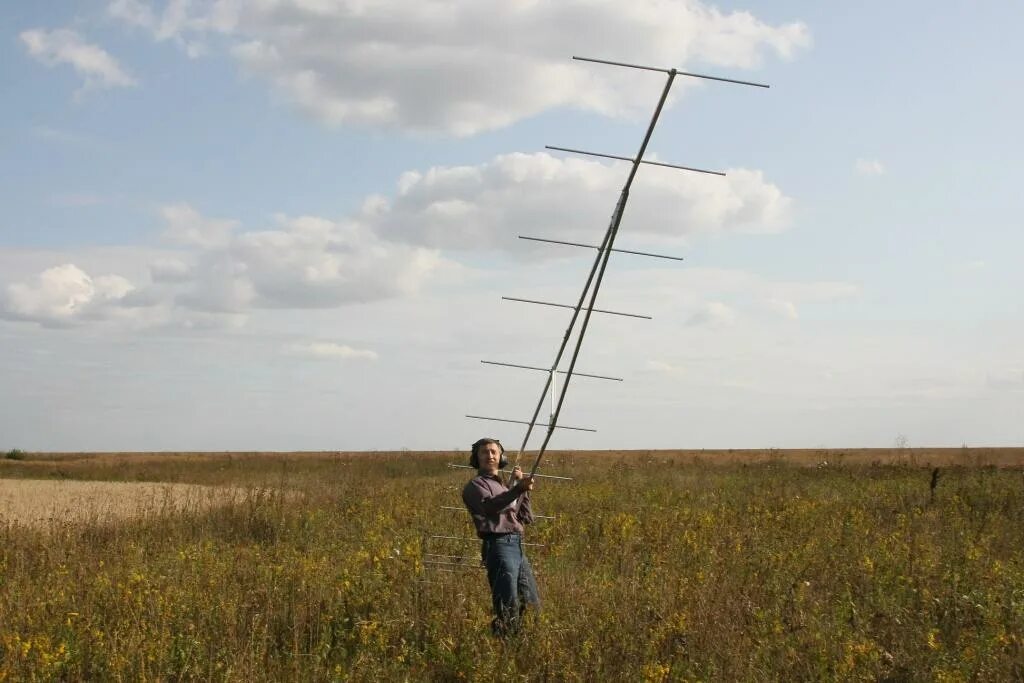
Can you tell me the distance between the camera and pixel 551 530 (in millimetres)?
12094

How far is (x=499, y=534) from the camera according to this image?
23.1 ft

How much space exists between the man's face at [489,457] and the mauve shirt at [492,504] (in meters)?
0.06

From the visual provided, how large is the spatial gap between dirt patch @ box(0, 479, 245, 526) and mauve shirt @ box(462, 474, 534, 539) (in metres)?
8.06

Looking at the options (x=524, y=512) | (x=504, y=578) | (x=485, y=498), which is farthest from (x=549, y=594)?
(x=485, y=498)

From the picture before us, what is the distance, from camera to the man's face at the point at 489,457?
23.8 feet

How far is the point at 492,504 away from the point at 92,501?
12690 mm

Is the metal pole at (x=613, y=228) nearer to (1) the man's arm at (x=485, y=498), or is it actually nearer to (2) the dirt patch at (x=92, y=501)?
(1) the man's arm at (x=485, y=498)

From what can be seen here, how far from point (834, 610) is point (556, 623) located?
287 cm

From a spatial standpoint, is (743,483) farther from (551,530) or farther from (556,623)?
(556,623)

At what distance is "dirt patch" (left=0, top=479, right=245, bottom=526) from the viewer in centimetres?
1425

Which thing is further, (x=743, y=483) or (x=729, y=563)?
(x=743, y=483)

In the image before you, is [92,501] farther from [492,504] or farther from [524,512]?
[492,504]

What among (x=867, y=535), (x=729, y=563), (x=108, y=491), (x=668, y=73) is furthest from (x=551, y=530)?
(x=108, y=491)

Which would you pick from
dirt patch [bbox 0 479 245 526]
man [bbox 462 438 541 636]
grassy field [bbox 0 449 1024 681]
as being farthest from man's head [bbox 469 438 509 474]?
dirt patch [bbox 0 479 245 526]
